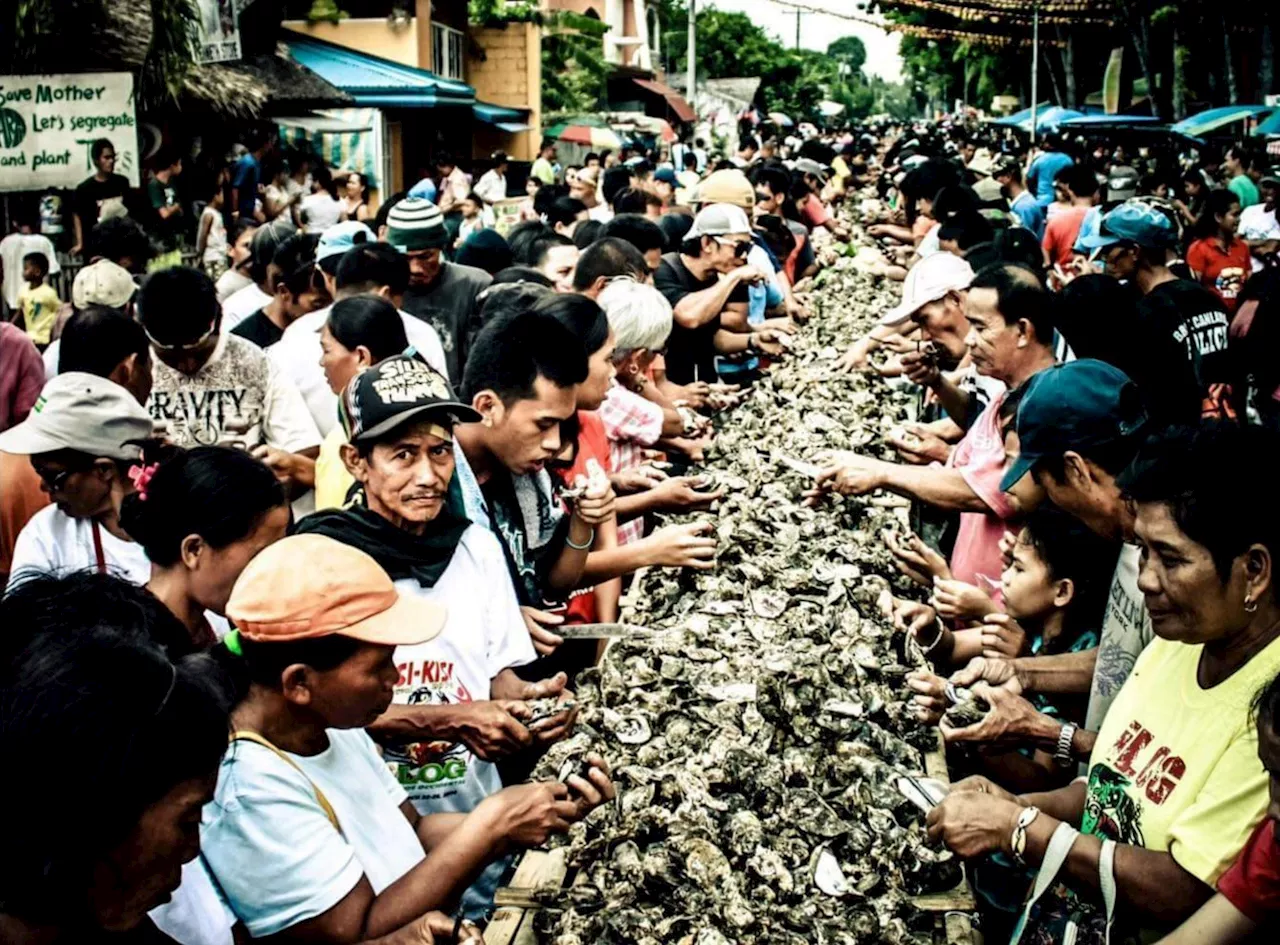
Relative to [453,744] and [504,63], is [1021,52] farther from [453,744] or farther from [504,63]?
[453,744]

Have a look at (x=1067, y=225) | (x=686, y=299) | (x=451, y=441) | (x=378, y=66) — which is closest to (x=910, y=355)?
(x=686, y=299)

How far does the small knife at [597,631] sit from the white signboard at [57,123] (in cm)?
541

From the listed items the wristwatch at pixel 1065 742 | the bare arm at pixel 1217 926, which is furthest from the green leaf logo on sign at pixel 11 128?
the bare arm at pixel 1217 926

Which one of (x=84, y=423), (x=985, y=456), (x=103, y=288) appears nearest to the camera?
(x=84, y=423)

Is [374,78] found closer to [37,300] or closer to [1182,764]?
[37,300]

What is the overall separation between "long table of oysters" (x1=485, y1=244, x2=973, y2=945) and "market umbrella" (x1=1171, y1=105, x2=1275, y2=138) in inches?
648

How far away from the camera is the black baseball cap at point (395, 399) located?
2.92 m

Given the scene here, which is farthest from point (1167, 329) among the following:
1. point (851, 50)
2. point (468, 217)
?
point (851, 50)

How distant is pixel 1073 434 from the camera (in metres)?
3.09

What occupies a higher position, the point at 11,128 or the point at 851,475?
the point at 11,128

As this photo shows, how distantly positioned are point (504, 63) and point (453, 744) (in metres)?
28.5

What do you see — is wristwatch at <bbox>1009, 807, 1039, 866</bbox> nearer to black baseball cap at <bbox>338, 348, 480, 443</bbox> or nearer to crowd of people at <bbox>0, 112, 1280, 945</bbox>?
crowd of people at <bbox>0, 112, 1280, 945</bbox>

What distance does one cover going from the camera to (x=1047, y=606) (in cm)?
330

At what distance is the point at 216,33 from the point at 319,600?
11691 mm
